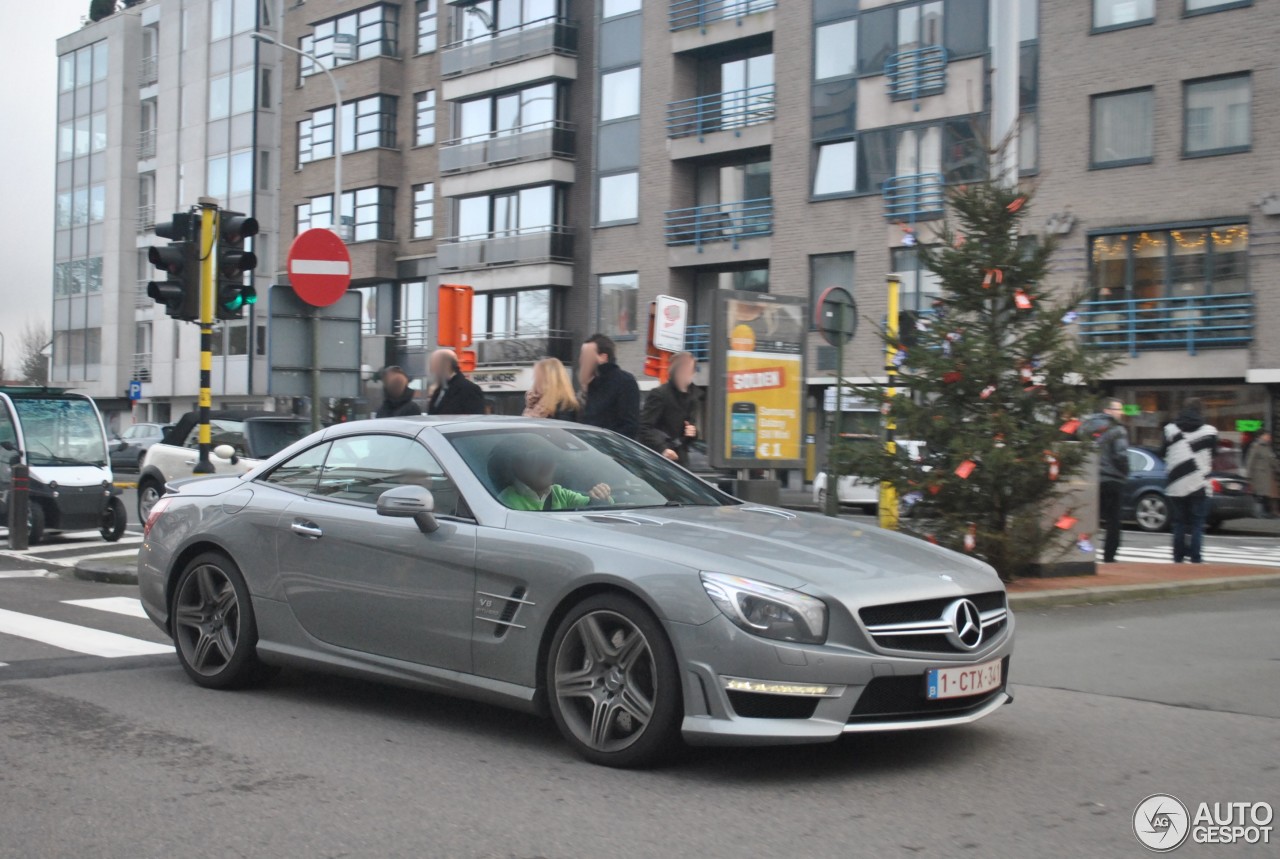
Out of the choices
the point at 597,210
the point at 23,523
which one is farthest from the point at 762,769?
the point at 597,210

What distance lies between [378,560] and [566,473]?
3.02ft

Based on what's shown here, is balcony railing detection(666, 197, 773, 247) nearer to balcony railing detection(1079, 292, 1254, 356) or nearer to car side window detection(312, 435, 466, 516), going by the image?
balcony railing detection(1079, 292, 1254, 356)

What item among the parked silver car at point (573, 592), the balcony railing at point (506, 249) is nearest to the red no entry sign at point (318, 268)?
the parked silver car at point (573, 592)

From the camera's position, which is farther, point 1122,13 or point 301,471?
point 1122,13

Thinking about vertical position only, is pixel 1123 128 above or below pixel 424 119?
below

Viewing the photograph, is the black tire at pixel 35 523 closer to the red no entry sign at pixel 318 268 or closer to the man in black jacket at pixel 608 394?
the red no entry sign at pixel 318 268

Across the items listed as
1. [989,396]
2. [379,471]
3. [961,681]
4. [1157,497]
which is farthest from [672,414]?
[1157,497]

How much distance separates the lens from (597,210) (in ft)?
135

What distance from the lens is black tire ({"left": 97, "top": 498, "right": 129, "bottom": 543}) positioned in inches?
666

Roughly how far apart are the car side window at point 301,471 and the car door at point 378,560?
5cm

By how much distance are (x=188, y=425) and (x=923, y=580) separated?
625 inches

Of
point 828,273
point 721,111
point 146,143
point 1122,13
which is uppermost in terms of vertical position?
point 146,143

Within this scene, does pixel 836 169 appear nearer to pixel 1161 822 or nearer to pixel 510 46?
pixel 510 46

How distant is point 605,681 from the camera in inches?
209
